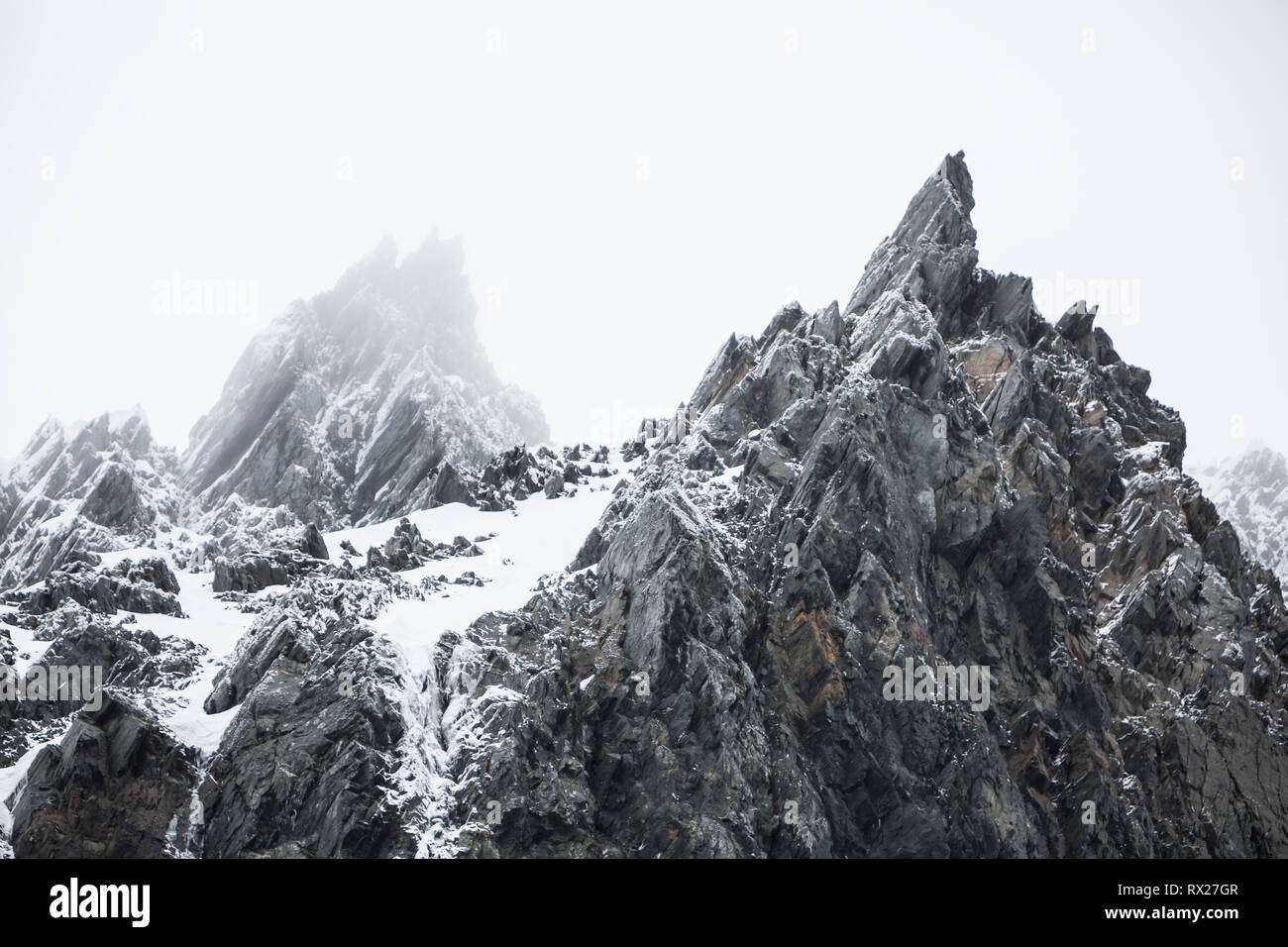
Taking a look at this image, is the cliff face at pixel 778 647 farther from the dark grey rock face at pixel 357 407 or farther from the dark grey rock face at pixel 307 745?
the dark grey rock face at pixel 357 407

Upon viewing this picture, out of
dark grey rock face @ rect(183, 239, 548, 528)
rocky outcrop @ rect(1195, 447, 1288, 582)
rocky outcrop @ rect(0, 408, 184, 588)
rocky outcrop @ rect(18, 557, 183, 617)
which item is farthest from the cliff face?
rocky outcrop @ rect(1195, 447, 1288, 582)

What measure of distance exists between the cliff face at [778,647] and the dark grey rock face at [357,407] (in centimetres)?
985

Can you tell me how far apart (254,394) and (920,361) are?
200ft

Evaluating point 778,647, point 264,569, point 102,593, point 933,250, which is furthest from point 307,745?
point 933,250

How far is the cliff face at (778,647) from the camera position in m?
36.1

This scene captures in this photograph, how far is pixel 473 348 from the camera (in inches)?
4345

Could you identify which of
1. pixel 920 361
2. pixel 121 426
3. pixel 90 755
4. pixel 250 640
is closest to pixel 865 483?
pixel 920 361

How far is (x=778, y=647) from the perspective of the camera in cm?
4438

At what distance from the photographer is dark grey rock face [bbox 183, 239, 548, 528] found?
79812mm

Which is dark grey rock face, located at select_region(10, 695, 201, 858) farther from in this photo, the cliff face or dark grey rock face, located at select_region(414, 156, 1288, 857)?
dark grey rock face, located at select_region(414, 156, 1288, 857)

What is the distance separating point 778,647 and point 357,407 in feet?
185

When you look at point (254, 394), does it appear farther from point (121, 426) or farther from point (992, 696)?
point (992, 696)
